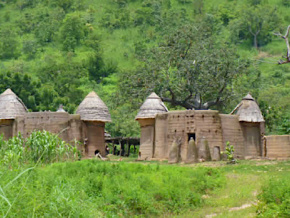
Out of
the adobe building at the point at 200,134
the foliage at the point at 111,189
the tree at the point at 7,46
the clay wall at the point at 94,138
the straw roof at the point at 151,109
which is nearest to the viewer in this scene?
the foliage at the point at 111,189

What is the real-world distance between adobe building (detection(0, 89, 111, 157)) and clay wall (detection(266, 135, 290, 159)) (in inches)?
345

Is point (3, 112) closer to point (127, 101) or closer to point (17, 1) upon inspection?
point (127, 101)

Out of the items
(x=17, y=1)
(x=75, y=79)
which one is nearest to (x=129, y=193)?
(x=75, y=79)

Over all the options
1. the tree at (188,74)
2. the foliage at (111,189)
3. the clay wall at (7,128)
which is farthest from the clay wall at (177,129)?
the tree at (188,74)

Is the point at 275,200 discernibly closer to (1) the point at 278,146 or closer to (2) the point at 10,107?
(1) the point at 278,146

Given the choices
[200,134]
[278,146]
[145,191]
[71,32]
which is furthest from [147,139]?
[71,32]

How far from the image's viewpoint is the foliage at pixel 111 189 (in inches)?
558

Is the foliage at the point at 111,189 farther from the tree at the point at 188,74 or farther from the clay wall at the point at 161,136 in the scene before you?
the tree at the point at 188,74

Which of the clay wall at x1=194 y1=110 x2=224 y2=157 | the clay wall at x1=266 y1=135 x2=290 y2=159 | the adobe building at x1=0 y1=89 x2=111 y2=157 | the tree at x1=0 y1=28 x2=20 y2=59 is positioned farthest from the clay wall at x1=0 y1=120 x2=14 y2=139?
the tree at x1=0 y1=28 x2=20 y2=59

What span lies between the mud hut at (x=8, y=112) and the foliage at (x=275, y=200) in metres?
19.5

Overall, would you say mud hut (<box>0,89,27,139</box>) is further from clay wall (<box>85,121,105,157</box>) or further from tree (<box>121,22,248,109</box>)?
tree (<box>121,22,248,109</box>)

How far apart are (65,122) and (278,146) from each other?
34.7ft

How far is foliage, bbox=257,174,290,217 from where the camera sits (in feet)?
53.9

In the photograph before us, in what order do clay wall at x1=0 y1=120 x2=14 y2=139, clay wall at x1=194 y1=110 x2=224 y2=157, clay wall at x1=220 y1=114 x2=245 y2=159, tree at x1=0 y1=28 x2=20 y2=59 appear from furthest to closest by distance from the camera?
tree at x1=0 y1=28 x2=20 y2=59
clay wall at x1=0 y1=120 x2=14 y2=139
clay wall at x1=220 y1=114 x2=245 y2=159
clay wall at x1=194 y1=110 x2=224 y2=157
